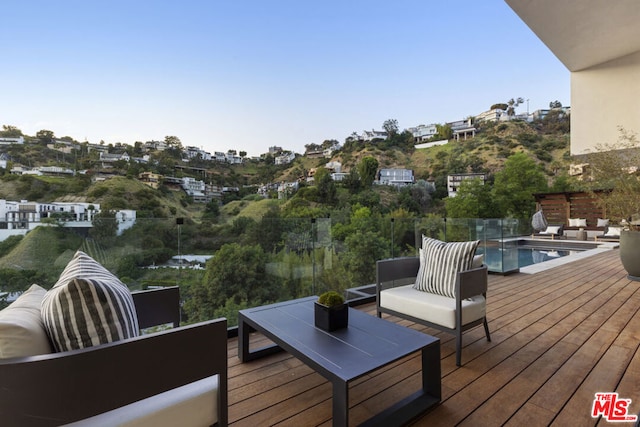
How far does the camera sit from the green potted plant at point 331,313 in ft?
5.99

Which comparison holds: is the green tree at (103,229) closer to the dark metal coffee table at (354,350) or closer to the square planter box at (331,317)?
the dark metal coffee table at (354,350)

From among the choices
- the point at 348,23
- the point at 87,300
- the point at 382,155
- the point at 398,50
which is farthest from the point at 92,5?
the point at 382,155

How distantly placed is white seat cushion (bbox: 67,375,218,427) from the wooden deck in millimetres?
529

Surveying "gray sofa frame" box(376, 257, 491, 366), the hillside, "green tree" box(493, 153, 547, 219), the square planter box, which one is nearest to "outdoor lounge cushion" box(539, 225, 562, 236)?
the hillside

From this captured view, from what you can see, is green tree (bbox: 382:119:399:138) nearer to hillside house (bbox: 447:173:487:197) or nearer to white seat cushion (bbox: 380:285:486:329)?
hillside house (bbox: 447:173:487:197)

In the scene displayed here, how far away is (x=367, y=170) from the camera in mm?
34250

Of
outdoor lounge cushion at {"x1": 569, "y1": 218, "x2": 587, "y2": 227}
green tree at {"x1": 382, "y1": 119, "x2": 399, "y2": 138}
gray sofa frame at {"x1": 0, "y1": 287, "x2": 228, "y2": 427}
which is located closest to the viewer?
gray sofa frame at {"x1": 0, "y1": 287, "x2": 228, "y2": 427}

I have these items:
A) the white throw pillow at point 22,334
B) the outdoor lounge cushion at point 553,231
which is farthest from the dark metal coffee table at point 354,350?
the outdoor lounge cushion at point 553,231

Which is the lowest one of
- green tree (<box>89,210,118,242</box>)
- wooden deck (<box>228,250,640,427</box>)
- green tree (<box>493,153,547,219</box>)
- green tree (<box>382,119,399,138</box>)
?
wooden deck (<box>228,250,640,427</box>)

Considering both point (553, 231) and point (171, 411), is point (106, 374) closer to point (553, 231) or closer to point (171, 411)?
point (171, 411)

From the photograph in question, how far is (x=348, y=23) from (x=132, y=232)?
1297 centimetres

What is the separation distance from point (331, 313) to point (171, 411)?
37.8 inches

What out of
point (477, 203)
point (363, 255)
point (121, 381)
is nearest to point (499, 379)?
point (121, 381)

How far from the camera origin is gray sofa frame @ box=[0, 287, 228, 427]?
842 mm
